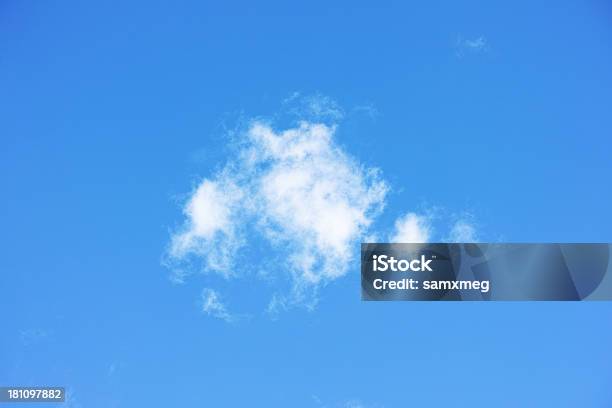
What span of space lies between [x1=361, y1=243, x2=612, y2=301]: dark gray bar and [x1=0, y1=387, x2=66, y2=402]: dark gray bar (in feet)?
10.0

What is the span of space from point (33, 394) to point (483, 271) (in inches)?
176

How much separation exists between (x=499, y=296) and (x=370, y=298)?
1244 millimetres

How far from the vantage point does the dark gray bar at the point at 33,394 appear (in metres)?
6.69

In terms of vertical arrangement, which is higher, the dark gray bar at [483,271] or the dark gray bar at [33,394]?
the dark gray bar at [483,271]

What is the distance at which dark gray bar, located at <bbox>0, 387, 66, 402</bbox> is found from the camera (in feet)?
21.9

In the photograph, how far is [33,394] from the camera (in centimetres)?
671

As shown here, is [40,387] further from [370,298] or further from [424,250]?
[424,250]

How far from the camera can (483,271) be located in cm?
679

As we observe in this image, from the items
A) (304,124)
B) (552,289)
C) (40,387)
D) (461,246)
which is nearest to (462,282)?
(461,246)

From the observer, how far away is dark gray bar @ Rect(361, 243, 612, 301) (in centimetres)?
676

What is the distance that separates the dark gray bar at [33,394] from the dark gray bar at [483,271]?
3.05 metres

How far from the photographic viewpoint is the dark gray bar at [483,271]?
6.76 metres

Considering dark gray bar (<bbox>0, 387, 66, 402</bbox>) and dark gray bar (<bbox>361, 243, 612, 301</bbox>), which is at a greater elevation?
dark gray bar (<bbox>361, 243, 612, 301</bbox>)

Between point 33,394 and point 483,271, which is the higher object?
point 483,271
